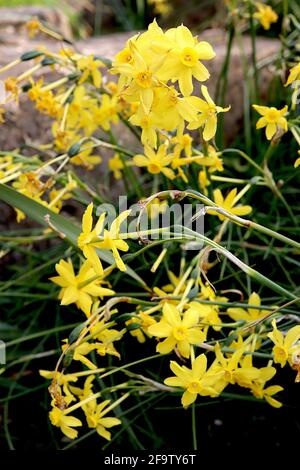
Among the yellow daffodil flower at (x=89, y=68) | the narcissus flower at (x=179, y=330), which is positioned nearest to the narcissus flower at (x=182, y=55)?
the narcissus flower at (x=179, y=330)

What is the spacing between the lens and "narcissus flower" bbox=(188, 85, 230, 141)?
0.86m

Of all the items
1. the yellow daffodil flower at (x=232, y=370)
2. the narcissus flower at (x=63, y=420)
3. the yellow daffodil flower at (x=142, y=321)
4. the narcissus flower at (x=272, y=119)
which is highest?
the narcissus flower at (x=272, y=119)

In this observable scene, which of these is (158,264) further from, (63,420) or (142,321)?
(63,420)

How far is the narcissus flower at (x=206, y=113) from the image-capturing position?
857 millimetres

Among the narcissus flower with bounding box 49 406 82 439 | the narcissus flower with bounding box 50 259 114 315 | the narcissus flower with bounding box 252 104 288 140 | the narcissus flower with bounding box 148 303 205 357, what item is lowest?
the narcissus flower with bounding box 49 406 82 439

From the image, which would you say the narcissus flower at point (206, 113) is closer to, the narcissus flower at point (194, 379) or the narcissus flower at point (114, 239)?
the narcissus flower at point (114, 239)

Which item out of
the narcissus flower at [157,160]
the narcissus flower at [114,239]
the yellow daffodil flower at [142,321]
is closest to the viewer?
the narcissus flower at [114,239]

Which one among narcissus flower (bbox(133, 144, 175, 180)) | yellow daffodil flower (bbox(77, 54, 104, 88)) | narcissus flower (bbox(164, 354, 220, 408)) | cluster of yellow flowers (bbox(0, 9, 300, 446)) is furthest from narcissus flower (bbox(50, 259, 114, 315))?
yellow daffodil flower (bbox(77, 54, 104, 88))

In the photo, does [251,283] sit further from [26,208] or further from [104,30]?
[104,30]

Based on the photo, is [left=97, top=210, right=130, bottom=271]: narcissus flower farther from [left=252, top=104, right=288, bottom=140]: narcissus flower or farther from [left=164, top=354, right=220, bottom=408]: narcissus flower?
[left=252, top=104, right=288, bottom=140]: narcissus flower

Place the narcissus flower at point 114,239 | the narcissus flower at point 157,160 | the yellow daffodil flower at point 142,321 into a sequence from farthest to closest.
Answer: the narcissus flower at point 157,160 → the yellow daffodil flower at point 142,321 → the narcissus flower at point 114,239

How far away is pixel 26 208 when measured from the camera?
39.8 inches

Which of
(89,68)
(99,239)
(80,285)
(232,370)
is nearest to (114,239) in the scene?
(99,239)

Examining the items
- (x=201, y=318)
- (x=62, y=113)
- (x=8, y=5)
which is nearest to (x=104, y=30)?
(x=8, y=5)
